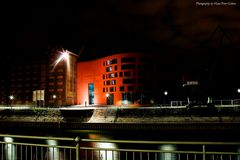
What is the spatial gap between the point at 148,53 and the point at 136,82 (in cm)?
935

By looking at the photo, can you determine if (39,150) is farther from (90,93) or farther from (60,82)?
(60,82)

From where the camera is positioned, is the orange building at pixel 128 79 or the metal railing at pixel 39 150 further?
the orange building at pixel 128 79

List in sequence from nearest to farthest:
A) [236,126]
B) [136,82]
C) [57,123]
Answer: [236,126]
[57,123]
[136,82]

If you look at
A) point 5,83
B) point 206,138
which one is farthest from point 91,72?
point 206,138

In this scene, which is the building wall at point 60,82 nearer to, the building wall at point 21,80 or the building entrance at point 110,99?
the building wall at point 21,80

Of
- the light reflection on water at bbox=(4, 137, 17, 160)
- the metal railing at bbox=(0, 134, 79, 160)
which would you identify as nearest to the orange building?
the metal railing at bbox=(0, 134, 79, 160)

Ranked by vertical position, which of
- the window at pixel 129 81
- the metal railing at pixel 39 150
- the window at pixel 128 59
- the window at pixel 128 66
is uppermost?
the window at pixel 128 59

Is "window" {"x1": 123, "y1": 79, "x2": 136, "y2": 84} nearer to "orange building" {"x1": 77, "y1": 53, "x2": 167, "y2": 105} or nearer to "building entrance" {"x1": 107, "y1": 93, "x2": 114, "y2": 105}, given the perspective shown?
"orange building" {"x1": 77, "y1": 53, "x2": 167, "y2": 105}

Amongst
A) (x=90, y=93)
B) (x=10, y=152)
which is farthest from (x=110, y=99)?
(x=10, y=152)

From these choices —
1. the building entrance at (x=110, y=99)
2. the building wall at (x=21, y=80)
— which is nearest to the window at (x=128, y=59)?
the building entrance at (x=110, y=99)

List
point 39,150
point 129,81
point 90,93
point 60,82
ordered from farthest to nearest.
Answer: point 60,82
point 90,93
point 129,81
point 39,150

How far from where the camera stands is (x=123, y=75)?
70.0 m

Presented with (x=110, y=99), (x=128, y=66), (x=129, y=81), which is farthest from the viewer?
(x=110, y=99)

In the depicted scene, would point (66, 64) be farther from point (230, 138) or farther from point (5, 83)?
point (230, 138)
